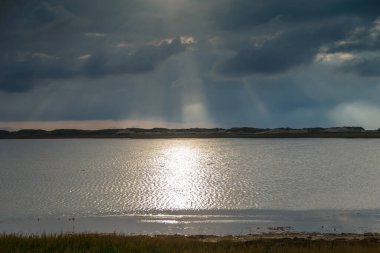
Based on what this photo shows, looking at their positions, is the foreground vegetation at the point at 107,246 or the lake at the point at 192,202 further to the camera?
the lake at the point at 192,202

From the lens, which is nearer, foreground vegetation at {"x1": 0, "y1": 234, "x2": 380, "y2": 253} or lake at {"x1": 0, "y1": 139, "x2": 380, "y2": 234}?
foreground vegetation at {"x1": 0, "y1": 234, "x2": 380, "y2": 253}

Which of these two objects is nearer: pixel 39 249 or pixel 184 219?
pixel 39 249

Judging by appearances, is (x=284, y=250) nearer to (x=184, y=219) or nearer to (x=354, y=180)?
(x=184, y=219)

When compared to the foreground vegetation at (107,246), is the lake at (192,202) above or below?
below

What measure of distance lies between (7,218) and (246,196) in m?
19.6

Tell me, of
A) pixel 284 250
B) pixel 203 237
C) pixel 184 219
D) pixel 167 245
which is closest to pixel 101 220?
pixel 184 219

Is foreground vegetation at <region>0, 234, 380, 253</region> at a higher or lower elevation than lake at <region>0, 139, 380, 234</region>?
higher

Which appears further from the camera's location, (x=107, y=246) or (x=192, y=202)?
(x=192, y=202)

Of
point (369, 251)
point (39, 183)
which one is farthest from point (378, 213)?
point (39, 183)

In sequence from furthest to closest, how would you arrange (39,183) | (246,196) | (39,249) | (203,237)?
(39,183) → (246,196) → (203,237) → (39,249)

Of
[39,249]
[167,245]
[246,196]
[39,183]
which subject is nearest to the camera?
[39,249]

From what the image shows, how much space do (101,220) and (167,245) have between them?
14148 mm

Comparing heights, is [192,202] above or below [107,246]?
below

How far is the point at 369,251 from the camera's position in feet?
57.5
